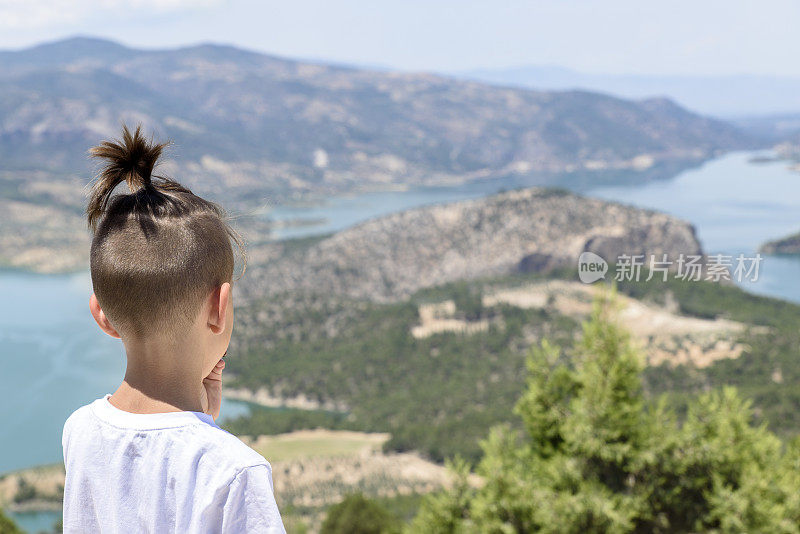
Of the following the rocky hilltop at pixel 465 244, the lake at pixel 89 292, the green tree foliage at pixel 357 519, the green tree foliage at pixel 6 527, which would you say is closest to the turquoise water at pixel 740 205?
the lake at pixel 89 292

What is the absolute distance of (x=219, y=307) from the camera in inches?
64.5

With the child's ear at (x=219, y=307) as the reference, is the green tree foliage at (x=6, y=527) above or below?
below

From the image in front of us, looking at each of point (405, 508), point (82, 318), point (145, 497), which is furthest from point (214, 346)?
point (82, 318)

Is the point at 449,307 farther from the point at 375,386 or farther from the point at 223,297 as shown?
the point at 223,297

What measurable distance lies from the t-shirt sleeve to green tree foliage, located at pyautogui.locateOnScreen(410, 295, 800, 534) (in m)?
5.74

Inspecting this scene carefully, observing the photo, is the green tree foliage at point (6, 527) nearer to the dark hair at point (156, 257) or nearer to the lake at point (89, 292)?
the dark hair at point (156, 257)

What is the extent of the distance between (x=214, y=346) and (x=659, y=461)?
6.37m

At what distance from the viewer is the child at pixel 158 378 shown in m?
1.44

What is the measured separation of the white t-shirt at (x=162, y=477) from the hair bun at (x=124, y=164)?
0.47 meters

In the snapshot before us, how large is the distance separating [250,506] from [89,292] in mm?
85188

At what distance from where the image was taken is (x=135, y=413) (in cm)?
157

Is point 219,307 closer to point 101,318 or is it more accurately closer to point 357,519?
point 101,318

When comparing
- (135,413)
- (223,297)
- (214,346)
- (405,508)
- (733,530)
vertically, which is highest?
(223,297)

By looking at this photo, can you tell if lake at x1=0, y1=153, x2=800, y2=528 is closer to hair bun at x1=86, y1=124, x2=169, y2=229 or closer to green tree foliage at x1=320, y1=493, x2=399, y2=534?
green tree foliage at x1=320, y1=493, x2=399, y2=534
